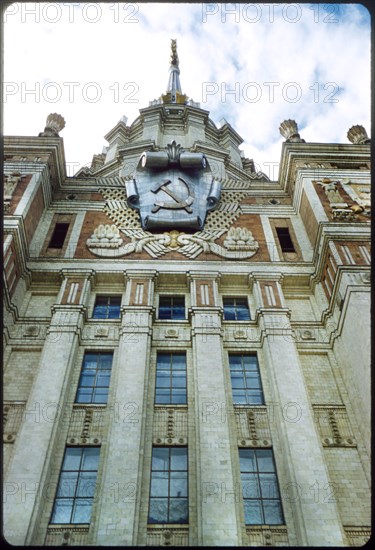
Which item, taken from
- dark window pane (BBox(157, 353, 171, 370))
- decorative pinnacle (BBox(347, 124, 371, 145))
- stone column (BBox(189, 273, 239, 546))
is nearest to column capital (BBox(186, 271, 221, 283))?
stone column (BBox(189, 273, 239, 546))

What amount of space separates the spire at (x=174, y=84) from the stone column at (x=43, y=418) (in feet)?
80.2

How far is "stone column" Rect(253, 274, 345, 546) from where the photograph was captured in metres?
11.1

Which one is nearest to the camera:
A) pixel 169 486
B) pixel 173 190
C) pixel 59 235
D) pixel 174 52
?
pixel 169 486

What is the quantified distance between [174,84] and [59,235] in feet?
98.3

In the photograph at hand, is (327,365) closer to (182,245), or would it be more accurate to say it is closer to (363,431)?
(363,431)

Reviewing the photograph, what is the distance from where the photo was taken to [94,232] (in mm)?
19516

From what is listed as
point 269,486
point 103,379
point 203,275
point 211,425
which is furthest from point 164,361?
point 269,486

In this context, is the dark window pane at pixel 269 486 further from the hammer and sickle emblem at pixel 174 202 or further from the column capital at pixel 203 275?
the hammer and sickle emblem at pixel 174 202

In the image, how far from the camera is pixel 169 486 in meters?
12.2

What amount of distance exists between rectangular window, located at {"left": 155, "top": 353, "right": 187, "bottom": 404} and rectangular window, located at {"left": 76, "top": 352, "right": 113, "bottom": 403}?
Answer: 56.7 inches

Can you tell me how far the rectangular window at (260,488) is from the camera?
38.5ft

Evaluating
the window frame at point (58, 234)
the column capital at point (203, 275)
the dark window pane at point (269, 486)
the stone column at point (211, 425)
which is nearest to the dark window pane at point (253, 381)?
the stone column at point (211, 425)

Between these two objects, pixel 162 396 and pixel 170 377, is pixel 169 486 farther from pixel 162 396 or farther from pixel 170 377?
pixel 170 377

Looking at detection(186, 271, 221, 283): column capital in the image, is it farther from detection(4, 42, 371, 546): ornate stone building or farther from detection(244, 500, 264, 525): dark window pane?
detection(244, 500, 264, 525): dark window pane
